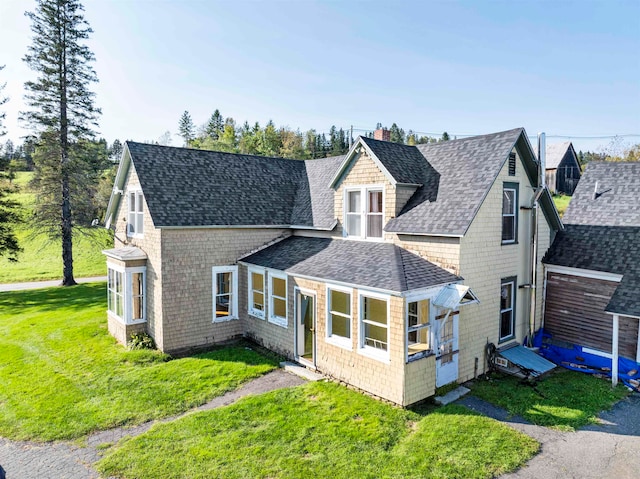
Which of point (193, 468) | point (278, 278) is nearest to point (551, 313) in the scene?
point (278, 278)

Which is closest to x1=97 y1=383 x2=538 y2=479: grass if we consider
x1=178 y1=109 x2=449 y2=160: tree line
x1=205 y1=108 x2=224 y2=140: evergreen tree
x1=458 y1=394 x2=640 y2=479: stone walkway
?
x1=458 y1=394 x2=640 y2=479: stone walkway

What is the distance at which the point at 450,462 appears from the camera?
8008 mm

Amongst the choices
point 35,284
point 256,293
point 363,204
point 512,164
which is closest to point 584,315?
point 512,164

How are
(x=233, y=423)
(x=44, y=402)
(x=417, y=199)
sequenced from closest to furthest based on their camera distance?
(x=233, y=423) < (x=44, y=402) < (x=417, y=199)

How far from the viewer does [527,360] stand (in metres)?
12.6

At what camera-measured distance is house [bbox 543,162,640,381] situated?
12.3 meters

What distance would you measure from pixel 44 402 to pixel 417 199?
12.5 m

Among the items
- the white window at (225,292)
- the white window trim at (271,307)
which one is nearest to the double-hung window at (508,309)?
the white window trim at (271,307)

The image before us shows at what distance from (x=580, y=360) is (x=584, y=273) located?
2.92 meters

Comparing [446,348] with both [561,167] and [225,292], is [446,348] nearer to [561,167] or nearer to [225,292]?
[225,292]

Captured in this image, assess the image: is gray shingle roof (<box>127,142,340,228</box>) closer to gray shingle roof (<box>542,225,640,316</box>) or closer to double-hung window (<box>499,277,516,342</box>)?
double-hung window (<box>499,277,516,342</box>)

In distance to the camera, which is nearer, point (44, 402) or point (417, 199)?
point (44, 402)

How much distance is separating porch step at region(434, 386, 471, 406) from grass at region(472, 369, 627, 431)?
0.35 m

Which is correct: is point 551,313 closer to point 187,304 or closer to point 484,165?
point 484,165
